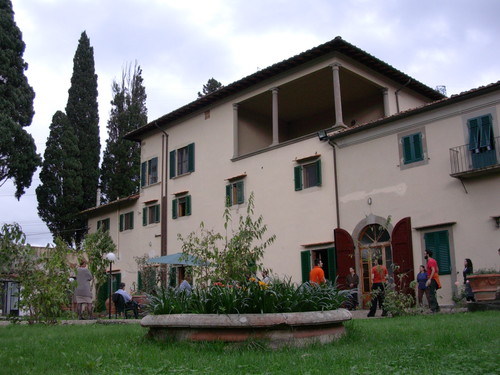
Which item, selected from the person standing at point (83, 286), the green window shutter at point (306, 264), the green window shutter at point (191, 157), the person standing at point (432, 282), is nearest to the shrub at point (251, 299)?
the person standing at point (432, 282)

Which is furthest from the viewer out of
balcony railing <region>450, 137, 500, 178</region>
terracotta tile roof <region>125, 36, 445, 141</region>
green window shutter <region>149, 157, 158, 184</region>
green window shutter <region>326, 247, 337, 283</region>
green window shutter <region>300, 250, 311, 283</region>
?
green window shutter <region>149, 157, 158, 184</region>

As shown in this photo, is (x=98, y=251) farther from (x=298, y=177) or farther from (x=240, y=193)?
(x=298, y=177)

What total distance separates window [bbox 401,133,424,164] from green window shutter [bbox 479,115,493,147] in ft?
6.58

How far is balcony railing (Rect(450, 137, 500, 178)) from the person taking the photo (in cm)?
1661

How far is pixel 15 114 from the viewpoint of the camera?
29688 millimetres

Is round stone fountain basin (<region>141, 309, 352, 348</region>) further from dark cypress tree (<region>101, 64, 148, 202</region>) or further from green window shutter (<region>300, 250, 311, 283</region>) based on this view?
dark cypress tree (<region>101, 64, 148, 202</region>)

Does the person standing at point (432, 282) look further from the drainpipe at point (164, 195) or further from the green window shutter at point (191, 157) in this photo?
the drainpipe at point (164, 195)

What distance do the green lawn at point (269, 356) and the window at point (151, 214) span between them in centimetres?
2144

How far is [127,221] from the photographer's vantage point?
3189cm

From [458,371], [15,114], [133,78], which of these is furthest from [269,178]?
[133,78]

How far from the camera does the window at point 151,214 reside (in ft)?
96.5

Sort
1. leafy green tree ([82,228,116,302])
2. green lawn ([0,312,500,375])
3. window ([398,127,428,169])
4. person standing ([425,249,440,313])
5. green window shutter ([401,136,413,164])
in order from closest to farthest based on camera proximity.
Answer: green lawn ([0,312,500,375]) < person standing ([425,249,440,313]) < window ([398,127,428,169]) < green window shutter ([401,136,413,164]) < leafy green tree ([82,228,116,302])

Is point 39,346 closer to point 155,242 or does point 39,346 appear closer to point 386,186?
point 386,186

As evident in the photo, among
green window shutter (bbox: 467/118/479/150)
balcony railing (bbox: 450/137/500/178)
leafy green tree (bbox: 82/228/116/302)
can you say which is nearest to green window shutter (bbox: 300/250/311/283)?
balcony railing (bbox: 450/137/500/178)
